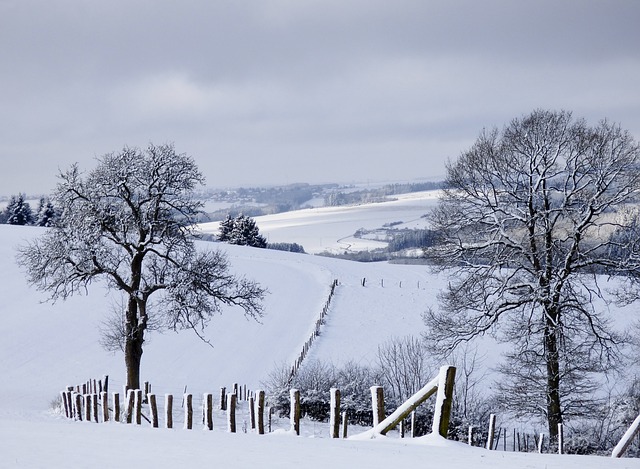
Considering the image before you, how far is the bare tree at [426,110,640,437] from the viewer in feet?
53.9

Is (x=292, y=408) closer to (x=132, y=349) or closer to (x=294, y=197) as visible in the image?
(x=132, y=349)

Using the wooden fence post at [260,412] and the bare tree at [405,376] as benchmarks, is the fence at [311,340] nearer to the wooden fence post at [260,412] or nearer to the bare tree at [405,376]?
the bare tree at [405,376]

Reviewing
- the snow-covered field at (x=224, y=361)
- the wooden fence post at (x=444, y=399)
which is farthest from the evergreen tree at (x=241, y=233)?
the wooden fence post at (x=444, y=399)

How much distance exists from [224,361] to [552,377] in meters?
18.2

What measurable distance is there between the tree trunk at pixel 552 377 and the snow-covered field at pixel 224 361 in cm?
696

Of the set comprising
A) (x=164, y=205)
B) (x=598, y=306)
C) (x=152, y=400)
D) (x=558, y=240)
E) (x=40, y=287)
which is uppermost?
(x=164, y=205)

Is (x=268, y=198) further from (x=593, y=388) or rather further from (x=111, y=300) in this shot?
(x=593, y=388)

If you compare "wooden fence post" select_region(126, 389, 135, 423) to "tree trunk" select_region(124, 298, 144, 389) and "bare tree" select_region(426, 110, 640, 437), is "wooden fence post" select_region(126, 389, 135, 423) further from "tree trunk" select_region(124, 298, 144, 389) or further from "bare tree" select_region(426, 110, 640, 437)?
"bare tree" select_region(426, 110, 640, 437)

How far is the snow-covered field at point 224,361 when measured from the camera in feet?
24.9

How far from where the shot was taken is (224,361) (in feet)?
100

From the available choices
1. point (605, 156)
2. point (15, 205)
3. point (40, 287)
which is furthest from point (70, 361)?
point (15, 205)

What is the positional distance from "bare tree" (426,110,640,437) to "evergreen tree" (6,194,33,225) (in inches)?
3279

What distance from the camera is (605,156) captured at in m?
16.5

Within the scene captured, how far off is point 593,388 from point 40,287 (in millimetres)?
19895
